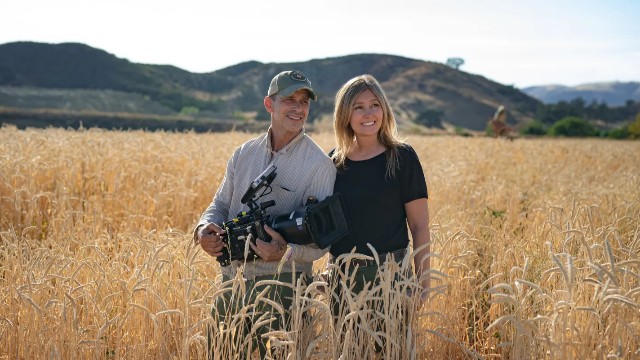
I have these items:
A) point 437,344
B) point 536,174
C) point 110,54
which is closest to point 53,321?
point 437,344

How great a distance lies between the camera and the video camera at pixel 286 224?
2.74m

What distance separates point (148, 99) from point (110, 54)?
24009mm

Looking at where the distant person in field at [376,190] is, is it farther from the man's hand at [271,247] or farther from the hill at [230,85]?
the hill at [230,85]

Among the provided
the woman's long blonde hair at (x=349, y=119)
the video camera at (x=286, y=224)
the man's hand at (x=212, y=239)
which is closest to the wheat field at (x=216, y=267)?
the man's hand at (x=212, y=239)

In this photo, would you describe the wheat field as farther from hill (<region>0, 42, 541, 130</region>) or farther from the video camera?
hill (<region>0, 42, 541, 130</region>)

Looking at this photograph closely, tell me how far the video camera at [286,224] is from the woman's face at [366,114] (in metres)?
0.55

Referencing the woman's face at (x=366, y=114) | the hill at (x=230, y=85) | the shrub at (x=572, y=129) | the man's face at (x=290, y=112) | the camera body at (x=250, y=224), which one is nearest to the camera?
the camera body at (x=250, y=224)

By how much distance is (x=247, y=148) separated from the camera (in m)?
3.27

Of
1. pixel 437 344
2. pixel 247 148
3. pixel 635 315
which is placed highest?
pixel 247 148

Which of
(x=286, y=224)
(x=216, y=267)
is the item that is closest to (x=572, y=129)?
(x=216, y=267)

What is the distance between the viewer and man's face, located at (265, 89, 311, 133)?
3090 mm

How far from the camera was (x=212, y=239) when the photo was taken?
9.67ft

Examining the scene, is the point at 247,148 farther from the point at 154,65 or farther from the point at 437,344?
the point at 154,65

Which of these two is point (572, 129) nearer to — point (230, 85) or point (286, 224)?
point (230, 85)
